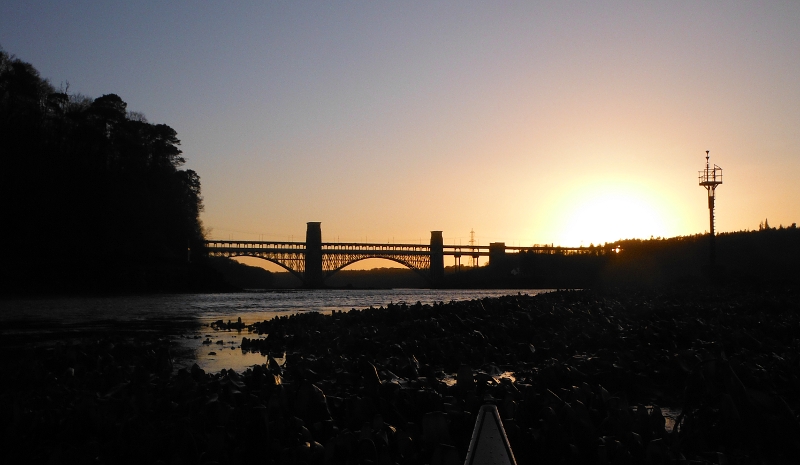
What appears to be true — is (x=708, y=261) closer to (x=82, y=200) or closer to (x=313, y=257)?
(x=82, y=200)

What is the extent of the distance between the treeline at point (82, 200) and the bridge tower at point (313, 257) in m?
41.6

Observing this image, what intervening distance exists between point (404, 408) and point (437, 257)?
413 ft

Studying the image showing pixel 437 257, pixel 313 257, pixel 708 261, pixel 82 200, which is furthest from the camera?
pixel 437 257

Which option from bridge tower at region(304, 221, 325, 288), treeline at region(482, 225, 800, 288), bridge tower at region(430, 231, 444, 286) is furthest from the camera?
bridge tower at region(430, 231, 444, 286)

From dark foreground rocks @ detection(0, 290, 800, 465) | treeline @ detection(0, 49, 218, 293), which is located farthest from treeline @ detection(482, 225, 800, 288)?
treeline @ detection(0, 49, 218, 293)

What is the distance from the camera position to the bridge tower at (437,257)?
132000mm

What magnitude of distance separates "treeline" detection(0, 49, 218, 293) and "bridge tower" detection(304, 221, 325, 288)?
4160cm

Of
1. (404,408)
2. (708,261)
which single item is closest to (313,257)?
(708,261)

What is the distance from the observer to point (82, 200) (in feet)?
207

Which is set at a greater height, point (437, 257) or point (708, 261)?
point (437, 257)

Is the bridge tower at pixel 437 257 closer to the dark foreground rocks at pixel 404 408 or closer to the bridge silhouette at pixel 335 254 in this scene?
the bridge silhouette at pixel 335 254

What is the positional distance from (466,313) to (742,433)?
523 inches

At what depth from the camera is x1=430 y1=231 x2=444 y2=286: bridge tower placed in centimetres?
13200

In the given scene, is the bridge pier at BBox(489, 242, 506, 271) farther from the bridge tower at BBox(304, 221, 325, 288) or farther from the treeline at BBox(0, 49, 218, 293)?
the treeline at BBox(0, 49, 218, 293)
